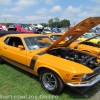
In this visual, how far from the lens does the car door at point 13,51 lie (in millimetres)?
4672

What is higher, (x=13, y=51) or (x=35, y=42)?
(x=35, y=42)

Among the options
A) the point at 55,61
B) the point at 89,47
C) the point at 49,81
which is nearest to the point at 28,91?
the point at 49,81

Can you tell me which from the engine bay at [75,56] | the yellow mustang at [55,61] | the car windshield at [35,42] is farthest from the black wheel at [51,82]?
the car windshield at [35,42]

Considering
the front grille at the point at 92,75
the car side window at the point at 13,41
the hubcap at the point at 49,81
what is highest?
the car side window at the point at 13,41

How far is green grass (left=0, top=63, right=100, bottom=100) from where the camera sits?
147 inches

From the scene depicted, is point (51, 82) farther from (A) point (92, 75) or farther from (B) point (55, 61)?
(A) point (92, 75)

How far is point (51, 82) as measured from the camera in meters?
3.93

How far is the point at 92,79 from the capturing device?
12.1ft

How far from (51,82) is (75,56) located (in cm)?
120

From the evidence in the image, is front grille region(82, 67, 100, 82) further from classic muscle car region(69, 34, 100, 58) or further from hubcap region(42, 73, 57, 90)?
classic muscle car region(69, 34, 100, 58)

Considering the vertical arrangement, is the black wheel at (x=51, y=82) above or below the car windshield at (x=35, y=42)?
below

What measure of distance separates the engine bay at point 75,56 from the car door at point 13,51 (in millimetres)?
886

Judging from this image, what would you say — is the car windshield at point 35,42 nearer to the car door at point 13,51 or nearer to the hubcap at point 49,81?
the car door at point 13,51

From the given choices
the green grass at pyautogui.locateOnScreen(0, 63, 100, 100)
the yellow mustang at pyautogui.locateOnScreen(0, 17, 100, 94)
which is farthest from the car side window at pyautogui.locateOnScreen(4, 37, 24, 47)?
the green grass at pyautogui.locateOnScreen(0, 63, 100, 100)
